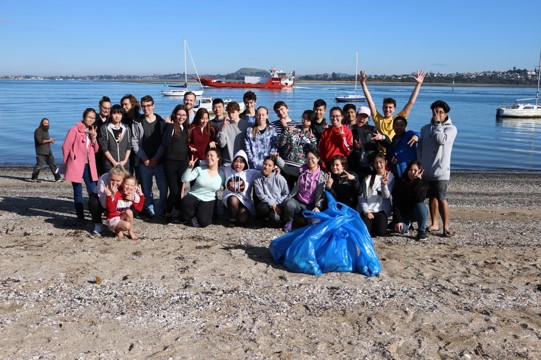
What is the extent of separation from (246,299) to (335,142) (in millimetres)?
3123

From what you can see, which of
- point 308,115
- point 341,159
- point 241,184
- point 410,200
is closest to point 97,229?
point 241,184

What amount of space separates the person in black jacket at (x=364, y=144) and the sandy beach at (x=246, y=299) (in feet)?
3.54

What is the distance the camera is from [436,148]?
269 inches

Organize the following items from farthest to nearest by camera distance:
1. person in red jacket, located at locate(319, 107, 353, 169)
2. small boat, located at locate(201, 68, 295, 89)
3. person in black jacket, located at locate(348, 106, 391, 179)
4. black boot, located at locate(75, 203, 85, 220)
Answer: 1. small boat, located at locate(201, 68, 295, 89)
2. black boot, located at locate(75, 203, 85, 220)
3. person in black jacket, located at locate(348, 106, 391, 179)
4. person in red jacket, located at locate(319, 107, 353, 169)

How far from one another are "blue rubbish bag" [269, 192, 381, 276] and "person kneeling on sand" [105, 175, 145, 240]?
2356mm

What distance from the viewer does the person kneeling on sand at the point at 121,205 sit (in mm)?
6766

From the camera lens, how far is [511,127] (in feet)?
117

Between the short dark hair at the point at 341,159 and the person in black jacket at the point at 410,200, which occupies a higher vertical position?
the short dark hair at the point at 341,159

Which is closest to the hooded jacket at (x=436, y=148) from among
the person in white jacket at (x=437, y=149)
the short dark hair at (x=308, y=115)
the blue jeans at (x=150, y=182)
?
the person in white jacket at (x=437, y=149)

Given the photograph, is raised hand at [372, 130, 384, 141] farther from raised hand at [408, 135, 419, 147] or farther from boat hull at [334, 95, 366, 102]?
boat hull at [334, 95, 366, 102]

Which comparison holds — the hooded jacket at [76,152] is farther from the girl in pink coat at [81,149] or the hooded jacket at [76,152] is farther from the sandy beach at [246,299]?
the sandy beach at [246,299]

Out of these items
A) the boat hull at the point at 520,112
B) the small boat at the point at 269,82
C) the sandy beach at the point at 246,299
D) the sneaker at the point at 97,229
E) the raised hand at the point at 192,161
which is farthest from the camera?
the small boat at the point at 269,82

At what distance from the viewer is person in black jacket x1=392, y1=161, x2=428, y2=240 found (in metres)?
6.88

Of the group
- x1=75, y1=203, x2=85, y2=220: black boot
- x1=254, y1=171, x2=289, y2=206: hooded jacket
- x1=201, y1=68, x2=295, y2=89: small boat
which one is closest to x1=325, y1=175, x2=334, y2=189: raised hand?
x1=254, y1=171, x2=289, y2=206: hooded jacket
